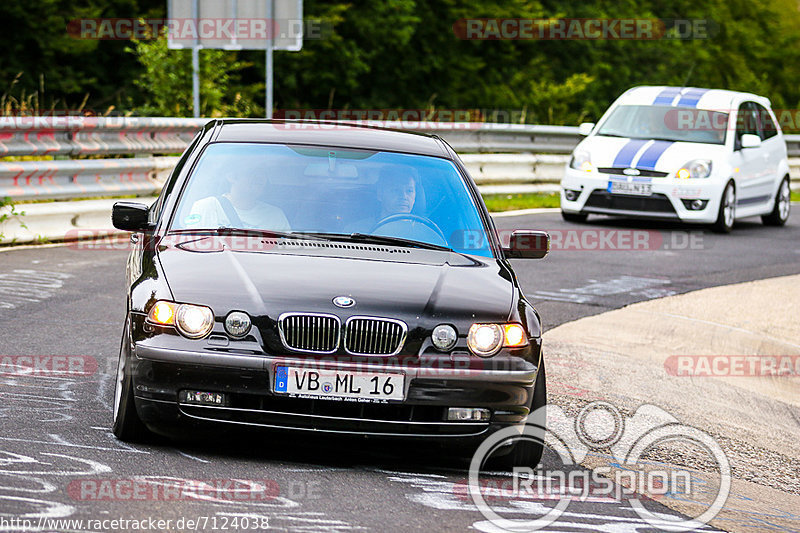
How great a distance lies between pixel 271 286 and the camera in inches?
223

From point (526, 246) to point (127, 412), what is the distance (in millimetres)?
2216

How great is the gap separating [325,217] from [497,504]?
1860mm

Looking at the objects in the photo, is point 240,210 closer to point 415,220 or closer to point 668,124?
point 415,220

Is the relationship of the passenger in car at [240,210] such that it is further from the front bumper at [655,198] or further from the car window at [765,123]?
the car window at [765,123]

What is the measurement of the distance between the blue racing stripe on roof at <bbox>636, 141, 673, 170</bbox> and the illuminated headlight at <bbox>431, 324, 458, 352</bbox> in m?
11.7

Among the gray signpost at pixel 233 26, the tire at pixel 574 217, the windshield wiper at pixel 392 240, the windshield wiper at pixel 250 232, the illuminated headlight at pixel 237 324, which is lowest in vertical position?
the tire at pixel 574 217

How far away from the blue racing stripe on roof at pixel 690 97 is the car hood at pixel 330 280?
12722 millimetres

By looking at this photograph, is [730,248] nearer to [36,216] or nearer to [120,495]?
[36,216]

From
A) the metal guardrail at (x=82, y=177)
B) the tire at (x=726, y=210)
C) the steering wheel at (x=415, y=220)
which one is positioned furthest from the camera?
the tire at (x=726, y=210)

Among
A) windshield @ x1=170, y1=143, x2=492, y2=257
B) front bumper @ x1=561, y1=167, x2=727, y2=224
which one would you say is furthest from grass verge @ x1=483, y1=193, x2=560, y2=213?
windshield @ x1=170, y1=143, x2=492, y2=257

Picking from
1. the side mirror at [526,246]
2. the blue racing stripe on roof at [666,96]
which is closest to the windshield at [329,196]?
the side mirror at [526,246]

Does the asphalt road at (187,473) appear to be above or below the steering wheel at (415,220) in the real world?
below

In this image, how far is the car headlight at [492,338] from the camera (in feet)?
18.5

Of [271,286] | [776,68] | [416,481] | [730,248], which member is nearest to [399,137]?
[271,286]
